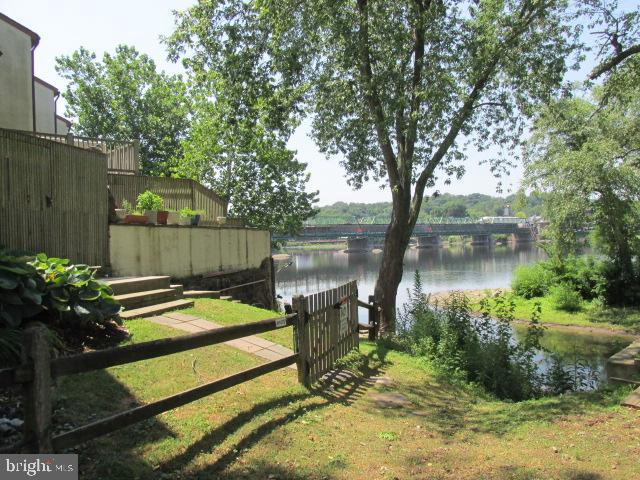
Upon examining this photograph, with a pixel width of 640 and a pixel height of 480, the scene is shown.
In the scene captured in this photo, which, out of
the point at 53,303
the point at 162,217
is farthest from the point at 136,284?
the point at 53,303

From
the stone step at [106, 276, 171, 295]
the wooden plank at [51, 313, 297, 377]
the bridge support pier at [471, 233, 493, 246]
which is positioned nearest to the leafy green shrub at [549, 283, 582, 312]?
the stone step at [106, 276, 171, 295]

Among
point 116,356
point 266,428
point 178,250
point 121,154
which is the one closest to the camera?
point 116,356

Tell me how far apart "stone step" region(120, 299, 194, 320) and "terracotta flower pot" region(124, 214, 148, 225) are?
8.08 ft

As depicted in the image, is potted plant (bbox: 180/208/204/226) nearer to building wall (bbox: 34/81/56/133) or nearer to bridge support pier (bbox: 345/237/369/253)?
building wall (bbox: 34/81/56/133)

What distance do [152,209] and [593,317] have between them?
1783cm

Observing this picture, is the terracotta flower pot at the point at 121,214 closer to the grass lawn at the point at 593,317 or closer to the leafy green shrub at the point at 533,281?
the grass lawn at the point at 593,317

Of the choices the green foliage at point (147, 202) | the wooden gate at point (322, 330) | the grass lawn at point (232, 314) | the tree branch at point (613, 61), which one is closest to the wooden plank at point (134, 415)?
the wooden gate at point (322, 330)

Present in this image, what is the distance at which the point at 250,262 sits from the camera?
14.4 meters

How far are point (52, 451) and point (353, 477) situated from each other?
204cm

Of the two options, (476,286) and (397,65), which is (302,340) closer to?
(397,65)

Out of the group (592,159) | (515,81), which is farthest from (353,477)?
(592,159)

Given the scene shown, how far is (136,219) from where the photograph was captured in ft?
32.8

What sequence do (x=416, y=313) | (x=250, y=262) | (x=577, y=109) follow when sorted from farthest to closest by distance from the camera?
(x=577, y=109), (x=250, y=262), (x=416, y=313)

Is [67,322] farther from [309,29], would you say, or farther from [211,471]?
[309,29]
